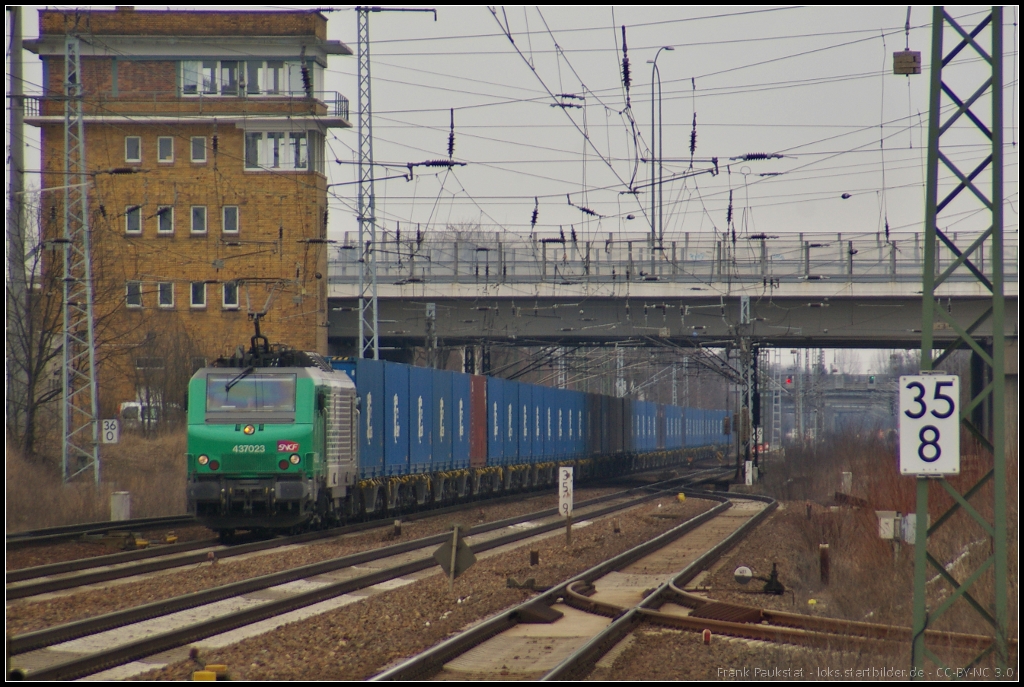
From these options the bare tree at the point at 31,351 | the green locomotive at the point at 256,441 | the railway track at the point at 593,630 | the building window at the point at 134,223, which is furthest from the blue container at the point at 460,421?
the building window at the point at 134,223

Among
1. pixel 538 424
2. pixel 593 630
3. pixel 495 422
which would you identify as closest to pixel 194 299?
pixel 538 424

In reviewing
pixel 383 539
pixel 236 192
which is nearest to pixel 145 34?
pixel 236 192

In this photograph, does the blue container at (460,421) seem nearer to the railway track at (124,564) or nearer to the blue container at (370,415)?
the blue container at (370,415)

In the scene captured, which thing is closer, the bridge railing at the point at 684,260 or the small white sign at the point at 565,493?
the small white sign at the point at 565,493

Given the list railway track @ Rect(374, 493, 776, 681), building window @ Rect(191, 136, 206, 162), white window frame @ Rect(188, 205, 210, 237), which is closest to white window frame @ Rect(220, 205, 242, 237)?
white window frame @ Rect(188, 205, 210, 237)

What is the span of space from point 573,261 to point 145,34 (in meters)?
21.7

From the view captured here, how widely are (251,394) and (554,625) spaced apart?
30.4 ft

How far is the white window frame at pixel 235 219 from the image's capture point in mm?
51844

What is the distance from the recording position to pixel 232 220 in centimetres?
5203

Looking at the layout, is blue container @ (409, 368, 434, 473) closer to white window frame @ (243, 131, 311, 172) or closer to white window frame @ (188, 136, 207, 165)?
white window frame @ (243, 131, 311, 172)

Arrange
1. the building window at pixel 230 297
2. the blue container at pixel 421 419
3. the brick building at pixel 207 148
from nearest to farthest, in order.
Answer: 1. the blue container at pixel 421 419
2. the brick building at pixel 207 148
3. the building window at pixel 230 297

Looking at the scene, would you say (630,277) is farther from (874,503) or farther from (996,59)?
(996,59)

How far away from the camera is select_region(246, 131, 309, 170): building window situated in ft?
169

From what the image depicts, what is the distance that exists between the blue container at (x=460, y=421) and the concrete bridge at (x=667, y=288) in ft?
27.5
